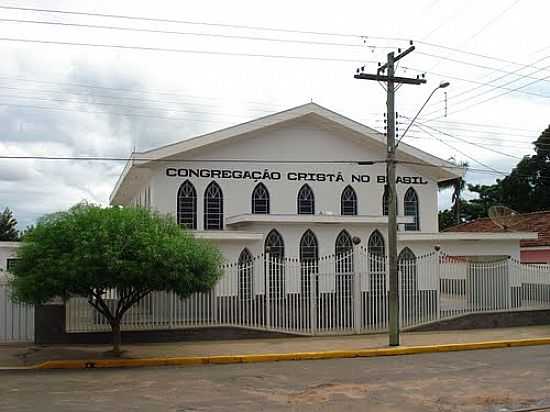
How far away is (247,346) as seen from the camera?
58.6 feet

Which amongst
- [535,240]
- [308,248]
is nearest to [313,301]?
[308,248]

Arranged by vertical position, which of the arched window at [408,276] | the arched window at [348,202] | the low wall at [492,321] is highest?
the arched window at [348,202]

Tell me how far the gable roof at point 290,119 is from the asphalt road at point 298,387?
10428 millimetres

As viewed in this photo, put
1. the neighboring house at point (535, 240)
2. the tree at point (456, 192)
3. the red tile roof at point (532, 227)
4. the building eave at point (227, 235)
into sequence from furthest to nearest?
1. the tree at point (456, 192)
2. the red tile roof at point (532, 227)
3. the neighboring house at point (535, 240)
4. the building eave at point (227, 235)

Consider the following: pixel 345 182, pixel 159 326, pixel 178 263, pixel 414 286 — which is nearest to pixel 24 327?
pixel 159 326

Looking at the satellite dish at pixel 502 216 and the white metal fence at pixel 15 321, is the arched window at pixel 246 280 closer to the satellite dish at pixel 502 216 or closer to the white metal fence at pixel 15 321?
the white metal fence at pixel 15 321

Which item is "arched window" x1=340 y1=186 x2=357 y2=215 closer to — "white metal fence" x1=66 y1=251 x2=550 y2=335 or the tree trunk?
"white metal fence" x1=66 y1=251 x2=550 y2=335

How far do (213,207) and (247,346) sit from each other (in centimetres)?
838

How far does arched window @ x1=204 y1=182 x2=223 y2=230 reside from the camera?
82.9 ft

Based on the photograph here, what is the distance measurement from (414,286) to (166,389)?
11002 mm

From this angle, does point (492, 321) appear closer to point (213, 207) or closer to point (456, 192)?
point (213, 207)

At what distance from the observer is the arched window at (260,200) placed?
2595 centimetres

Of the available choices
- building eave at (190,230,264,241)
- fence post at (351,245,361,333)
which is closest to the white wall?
building eave at (190,230,264,241)

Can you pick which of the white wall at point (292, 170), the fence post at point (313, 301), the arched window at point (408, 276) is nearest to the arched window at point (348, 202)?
the white wall at point (292, 170)
